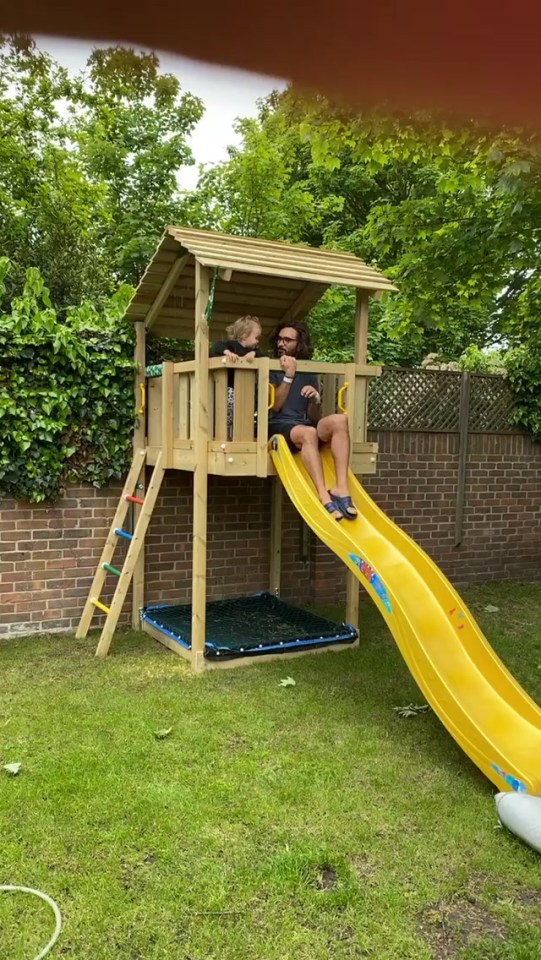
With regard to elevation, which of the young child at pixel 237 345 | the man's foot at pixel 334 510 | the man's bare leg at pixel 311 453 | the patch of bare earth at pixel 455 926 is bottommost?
the patch of bare earth at pixel 455 926

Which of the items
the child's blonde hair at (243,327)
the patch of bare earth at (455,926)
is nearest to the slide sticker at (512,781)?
the patch of bare earth at (455,926)

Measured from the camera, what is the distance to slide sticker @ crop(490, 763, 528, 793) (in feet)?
10.4

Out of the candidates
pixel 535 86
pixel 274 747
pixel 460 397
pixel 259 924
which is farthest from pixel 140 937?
pixel 460 397

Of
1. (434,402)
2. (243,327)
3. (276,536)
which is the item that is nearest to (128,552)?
(276,536)

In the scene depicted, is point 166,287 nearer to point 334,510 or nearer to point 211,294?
point 211,294

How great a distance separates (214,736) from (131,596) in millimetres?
2340

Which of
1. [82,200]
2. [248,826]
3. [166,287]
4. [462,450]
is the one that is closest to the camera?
[248,826]

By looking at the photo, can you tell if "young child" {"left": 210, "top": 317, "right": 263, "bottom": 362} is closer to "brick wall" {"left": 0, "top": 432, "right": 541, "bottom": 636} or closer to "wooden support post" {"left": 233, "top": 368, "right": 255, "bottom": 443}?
"wooden support post" {"left": 233, "top": 368, "right": 255, "bottom": 443}

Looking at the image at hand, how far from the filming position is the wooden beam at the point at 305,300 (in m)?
6.41

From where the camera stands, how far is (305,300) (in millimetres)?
6535

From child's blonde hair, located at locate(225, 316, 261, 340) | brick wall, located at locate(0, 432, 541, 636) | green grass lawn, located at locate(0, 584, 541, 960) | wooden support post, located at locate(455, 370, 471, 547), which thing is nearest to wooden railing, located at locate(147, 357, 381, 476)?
child's blonde hair, located at locate(225, 316, 261, 340)

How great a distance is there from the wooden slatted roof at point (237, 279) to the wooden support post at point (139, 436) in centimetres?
19

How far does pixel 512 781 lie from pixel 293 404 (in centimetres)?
308

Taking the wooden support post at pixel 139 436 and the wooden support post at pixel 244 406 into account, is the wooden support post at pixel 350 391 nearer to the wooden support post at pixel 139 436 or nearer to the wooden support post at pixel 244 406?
the wooden support post at pixel 244 406
